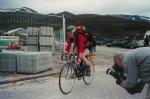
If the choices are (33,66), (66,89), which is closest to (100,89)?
(66,89)

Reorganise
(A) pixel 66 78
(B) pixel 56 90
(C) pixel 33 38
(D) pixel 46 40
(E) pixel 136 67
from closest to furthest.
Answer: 1. (E) pixel 136 67
2. (A) pixel 66 78
3. (B) pixel 56 90
4. (D) pixel 46 40
5. (C) pixel 33 38

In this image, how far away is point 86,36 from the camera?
45.2 ft

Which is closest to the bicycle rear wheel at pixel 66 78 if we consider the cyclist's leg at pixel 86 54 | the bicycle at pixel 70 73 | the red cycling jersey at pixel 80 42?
the bicycle at pixel 70 73

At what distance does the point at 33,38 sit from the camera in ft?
74.9

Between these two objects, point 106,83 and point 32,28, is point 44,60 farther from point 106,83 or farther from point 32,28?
point 32,28

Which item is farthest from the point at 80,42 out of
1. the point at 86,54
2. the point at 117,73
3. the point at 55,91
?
the point at 117,73

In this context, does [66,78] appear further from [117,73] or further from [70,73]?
[117,73]

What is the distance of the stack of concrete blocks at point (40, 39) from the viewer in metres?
22.5

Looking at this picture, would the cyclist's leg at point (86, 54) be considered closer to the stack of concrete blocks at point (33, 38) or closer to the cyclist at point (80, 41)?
the cyclist at point (80, 41)

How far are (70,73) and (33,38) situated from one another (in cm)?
1040

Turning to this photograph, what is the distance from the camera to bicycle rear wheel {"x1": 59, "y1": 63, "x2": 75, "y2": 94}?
40.0ft

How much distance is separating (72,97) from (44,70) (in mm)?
5784

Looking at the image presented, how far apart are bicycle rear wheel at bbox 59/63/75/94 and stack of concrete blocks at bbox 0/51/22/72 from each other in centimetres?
435

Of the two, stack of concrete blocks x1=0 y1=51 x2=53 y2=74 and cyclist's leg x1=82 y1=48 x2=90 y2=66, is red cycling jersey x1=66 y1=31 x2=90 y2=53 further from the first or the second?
stack of concrete blocks x1=0 y1=51 x2=53 y2=74
